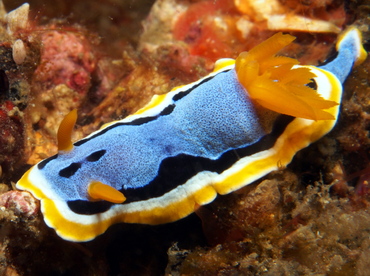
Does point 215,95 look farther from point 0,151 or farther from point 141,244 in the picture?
point 0,151

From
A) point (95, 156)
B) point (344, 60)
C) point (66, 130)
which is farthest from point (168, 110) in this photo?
point (344, 60)

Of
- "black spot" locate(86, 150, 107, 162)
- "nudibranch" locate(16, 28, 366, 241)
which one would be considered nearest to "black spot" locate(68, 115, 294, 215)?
"nudibranch" locate(16, 28, 366, 241)

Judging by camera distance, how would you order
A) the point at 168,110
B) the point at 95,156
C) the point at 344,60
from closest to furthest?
the point at 95,156 → the point at 168,110 → the point at 344,60

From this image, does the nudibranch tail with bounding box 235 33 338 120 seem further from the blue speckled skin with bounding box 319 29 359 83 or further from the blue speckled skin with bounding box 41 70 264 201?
the blue speckled skin with bounding box 319 29 359 83

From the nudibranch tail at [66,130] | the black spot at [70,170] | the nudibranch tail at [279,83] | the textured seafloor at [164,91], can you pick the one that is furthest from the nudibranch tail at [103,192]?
the nudibranch tail at [279,83]

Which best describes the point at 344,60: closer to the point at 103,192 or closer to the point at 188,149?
the point at 188,149

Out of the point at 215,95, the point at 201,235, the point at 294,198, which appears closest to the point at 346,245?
the point at 294,198
